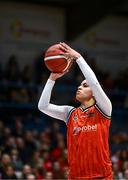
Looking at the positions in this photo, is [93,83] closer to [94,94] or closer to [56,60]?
[94,94]

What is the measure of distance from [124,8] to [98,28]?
1.09 metres

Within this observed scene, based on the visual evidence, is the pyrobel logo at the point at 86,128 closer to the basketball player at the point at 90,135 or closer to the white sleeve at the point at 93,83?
the basketball player at the point at 90,135

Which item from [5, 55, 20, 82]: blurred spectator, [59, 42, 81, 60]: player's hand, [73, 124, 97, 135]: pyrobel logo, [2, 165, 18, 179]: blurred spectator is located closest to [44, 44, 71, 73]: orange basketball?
[59, 42, 81, 60]: player's hand

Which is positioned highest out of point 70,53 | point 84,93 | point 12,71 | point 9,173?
point 70,53

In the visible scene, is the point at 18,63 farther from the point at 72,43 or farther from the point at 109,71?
the point at 109,71

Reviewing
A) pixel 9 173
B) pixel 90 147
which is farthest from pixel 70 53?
pixel 9 173

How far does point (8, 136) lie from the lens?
44.0ft

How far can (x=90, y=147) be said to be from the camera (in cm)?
525

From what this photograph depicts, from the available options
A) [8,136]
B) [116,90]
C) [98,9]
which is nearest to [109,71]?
[116,90]

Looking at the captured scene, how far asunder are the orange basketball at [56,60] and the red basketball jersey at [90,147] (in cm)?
49

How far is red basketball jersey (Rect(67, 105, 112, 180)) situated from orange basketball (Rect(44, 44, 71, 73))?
19.4 inches

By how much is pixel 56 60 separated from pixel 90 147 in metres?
0.90

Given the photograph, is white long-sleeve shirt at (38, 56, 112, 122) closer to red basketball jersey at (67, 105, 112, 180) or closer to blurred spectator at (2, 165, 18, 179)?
red basketball jersey at (67, 105, 112, 180)

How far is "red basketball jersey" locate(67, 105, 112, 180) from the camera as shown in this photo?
5.24 meters
